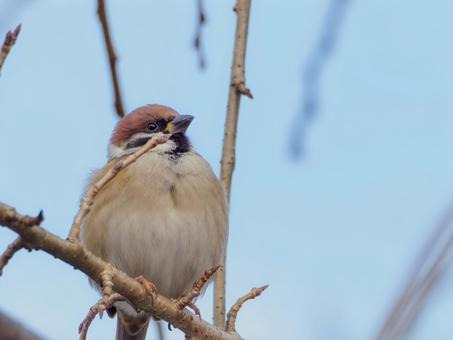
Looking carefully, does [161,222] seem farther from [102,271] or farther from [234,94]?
[102,271]

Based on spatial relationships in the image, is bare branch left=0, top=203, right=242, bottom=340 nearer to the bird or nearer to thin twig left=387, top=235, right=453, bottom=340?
thin twig left=387, top=235, right=453, bottom=340

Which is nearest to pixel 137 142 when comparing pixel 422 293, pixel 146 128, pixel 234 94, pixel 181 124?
pixel 146 128

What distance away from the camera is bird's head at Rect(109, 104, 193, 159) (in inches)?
176

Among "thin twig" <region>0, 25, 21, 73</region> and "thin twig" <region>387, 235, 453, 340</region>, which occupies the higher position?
"thin twig" <region>0, 25, 21, 73</region>

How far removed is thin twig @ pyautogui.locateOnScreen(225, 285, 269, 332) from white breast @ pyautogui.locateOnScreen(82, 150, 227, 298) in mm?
1098

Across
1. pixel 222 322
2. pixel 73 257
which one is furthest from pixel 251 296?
pixel 73 257

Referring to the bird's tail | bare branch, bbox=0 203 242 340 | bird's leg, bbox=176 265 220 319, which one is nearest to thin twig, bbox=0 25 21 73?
bare branch, bbox=0 203 242 340

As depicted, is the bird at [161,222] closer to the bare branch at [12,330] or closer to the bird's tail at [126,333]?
the bird's tail at [126,333]

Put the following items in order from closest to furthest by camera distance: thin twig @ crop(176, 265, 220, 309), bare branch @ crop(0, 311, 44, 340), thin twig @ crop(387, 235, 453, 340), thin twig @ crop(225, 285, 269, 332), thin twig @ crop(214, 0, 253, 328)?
1. bare branch @ crop(0, 311, 44, 340)
2. thin twig @ crop(387, 235, 453, 340)
3. thin twig @ crop(176, 265, 220, 309)
4. thin twig @ crop(225, 285, 269, 332)
5. thin twig @ crop(214, 0, 253, 328)

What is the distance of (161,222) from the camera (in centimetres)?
385

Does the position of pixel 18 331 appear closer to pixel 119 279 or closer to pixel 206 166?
pixel 119 279

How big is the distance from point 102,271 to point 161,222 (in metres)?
1.72

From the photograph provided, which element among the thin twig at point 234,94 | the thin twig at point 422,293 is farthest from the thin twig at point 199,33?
the thin twig at point 422,293

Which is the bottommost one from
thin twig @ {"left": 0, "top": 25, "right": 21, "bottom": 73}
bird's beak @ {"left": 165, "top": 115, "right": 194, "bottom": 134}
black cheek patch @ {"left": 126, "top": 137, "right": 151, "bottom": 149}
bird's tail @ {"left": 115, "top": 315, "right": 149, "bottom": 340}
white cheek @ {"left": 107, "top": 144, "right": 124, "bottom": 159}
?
bird's tail @ {"left": 115, "top": 315, "right": 149, "bottom": 340}
